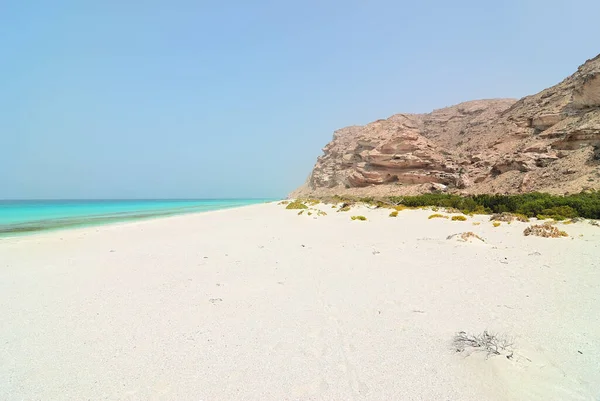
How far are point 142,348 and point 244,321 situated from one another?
1145 millimetres

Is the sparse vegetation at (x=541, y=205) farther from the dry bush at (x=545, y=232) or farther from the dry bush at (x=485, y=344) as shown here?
the dry bush at (x=485, y=344)

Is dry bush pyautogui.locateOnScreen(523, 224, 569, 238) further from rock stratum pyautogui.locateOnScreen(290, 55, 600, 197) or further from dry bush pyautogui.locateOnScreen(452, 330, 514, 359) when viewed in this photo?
rock stratum pyautogui.locateOnScreen(290, 55, 600, 197)

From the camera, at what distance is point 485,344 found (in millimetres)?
2992

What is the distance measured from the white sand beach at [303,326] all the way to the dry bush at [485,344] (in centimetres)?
7

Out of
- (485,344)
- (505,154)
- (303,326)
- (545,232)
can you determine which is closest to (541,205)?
(545,232)

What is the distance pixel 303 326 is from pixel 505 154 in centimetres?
3762

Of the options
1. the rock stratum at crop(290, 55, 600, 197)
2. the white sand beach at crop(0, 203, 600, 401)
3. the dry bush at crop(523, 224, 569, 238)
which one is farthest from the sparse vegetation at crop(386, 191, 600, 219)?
the white sand beach at crop(0, 203, 600, 401)

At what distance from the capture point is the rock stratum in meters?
25.0

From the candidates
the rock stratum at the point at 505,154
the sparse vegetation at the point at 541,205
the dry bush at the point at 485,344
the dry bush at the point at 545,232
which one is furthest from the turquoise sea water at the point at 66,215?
the rock stratum at the point at 505,154

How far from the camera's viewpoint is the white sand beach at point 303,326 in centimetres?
257

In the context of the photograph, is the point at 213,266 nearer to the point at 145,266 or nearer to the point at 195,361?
the point at 145,266

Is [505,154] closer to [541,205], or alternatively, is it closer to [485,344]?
[541,205]

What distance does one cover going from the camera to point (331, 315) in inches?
156

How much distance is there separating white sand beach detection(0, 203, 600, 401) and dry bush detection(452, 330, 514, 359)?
0.23 feet
